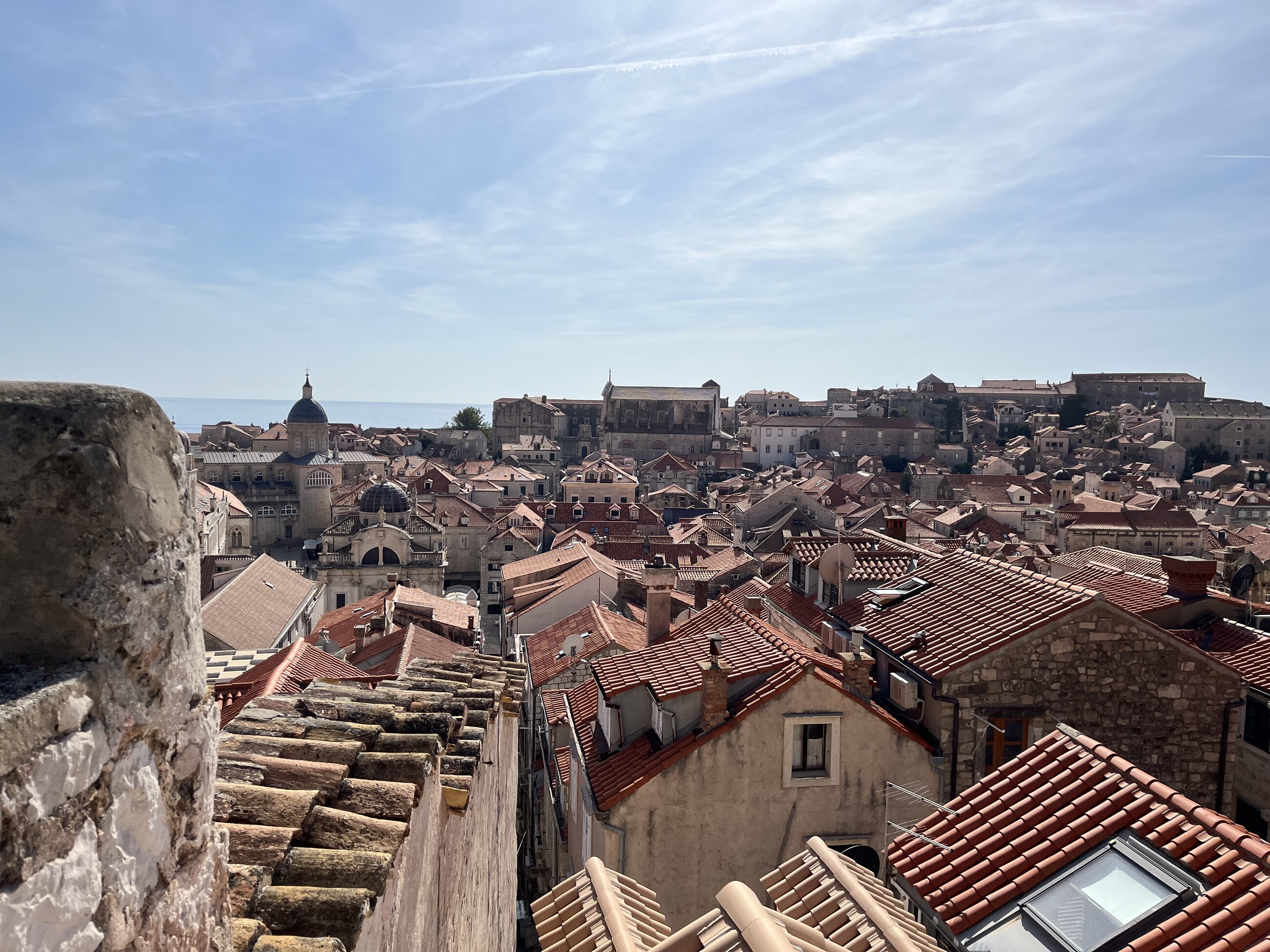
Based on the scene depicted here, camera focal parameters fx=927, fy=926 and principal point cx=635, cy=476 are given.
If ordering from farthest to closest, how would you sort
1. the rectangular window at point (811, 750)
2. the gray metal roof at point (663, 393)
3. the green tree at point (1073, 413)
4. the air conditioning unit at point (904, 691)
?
the green tree at point (1073, 413), the gray metal roof at point (663, 393), the air conditioning unit at point (904, 691), the rectangular window at point (811, 750)

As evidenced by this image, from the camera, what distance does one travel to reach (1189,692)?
37.1 ft

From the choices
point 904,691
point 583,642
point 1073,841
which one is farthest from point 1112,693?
point 583,642

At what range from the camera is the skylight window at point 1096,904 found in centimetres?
602

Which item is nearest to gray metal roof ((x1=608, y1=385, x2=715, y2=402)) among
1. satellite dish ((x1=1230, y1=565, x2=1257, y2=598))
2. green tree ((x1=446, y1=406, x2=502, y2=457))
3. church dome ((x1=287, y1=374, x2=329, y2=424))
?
green tree ((x1=446, y1=406, x2=502, y2=457))

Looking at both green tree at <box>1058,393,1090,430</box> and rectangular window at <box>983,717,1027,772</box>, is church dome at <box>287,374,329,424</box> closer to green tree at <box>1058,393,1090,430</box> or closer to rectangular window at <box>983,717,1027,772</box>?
rectangular window at <box>983,717,1027,772</box>

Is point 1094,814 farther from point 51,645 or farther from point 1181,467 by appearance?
point 1181,467

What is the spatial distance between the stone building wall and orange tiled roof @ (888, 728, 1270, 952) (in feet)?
8.46

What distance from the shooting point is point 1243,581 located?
20.6 m

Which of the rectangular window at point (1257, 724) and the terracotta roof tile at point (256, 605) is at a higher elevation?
the rectangular window at point (1257, 724)

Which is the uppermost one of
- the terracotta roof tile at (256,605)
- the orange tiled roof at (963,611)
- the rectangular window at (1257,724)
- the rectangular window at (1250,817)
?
the orange tiled roof at (963,611)

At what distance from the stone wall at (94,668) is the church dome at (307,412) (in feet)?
253

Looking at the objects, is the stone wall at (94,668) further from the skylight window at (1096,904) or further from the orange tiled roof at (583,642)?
the orange tiled roof at (583,642)

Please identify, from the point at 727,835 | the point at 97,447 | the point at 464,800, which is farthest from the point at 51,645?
the point at 727,835

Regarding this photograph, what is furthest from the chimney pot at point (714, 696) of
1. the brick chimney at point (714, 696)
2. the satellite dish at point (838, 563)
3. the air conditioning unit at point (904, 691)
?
the satellite dish at point (838, 563)
